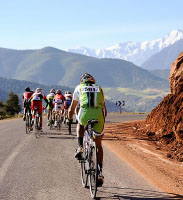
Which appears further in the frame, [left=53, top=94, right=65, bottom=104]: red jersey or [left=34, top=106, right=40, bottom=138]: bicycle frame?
[left=53, top=94, right=65, bottom=104]: red jersey

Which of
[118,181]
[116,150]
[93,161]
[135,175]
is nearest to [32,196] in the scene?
[93,161]

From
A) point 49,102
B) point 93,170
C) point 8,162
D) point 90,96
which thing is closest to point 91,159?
point 93,170

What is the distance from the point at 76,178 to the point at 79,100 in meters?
1.78

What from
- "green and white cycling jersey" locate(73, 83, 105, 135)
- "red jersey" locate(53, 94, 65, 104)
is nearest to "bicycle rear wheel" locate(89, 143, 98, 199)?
"green and white cycling jersey" locate(73, 83, 105, 135)

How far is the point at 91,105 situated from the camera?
6.35 meters

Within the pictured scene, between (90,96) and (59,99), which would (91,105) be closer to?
(90,96)

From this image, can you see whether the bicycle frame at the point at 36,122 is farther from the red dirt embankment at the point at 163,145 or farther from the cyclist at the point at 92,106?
the cyclist at the point at 92,106

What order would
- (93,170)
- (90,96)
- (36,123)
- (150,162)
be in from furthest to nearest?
(36,123)
(150,162)
(90,96)
(93,170)

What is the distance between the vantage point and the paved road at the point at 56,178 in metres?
6.16

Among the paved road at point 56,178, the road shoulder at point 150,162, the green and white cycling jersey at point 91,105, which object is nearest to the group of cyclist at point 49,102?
the road shoulder at point 150,162

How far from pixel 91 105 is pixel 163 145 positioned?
27.5 ft

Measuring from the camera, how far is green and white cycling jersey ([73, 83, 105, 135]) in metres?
6.29

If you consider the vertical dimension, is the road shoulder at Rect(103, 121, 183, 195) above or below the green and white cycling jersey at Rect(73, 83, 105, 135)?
below

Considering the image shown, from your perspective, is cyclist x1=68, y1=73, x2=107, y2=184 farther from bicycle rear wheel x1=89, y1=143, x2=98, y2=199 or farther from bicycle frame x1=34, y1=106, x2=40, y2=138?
bicycle frame x1=34, y1=106, x2=40, y2=138
